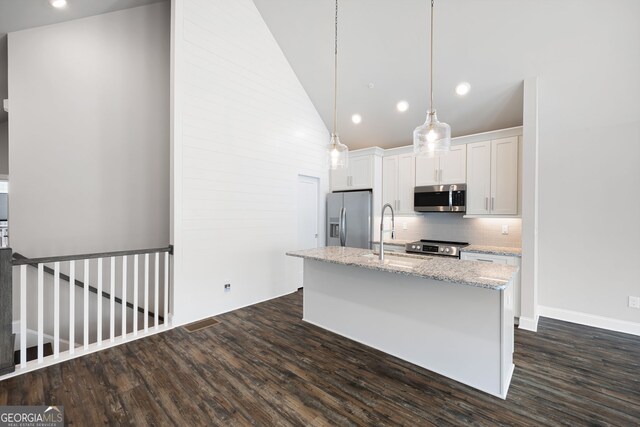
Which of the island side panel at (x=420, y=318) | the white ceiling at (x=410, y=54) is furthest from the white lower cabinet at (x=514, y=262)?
the white ceiling at (x=410, y=54)

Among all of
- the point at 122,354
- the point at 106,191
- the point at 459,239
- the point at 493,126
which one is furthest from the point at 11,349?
the point at 493,126

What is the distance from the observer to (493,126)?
4.39m

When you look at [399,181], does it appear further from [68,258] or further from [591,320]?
[68,258]

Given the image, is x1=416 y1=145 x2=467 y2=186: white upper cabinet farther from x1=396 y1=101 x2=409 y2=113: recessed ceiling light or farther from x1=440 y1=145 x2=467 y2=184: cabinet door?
x1=396 y1=101 x2=409 y2=113: recessed ceiling light

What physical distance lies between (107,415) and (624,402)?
3806mm

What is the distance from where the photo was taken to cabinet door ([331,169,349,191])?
5.51 m

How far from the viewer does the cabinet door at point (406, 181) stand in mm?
4930

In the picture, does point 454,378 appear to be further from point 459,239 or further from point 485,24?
point 485,24

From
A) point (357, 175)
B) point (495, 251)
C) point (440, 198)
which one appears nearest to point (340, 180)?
point (357, 175)

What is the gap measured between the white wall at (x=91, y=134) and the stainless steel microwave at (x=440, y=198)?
3.96 m

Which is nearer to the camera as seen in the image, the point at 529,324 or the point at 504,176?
the point at 529,324

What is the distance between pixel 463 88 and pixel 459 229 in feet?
7.26

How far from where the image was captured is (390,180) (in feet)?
17.1

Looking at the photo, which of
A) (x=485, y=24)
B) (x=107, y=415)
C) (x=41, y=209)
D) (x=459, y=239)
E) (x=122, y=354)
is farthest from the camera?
(x=459, y=239)
